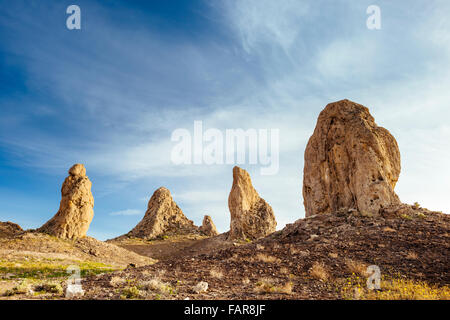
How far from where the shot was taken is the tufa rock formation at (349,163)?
1980 centimetres

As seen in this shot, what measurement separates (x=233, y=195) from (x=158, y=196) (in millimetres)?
28875

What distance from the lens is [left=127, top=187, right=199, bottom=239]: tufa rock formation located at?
65188 millimetres

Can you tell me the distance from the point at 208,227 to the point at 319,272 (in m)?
60.0

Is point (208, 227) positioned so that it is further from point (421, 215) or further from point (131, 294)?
→ point (131, 294)

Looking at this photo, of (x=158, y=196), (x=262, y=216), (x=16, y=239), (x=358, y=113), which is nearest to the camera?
(x=358, y=113)

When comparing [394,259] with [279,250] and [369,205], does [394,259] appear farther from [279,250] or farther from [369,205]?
[369,205]

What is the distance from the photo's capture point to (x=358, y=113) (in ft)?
77.2

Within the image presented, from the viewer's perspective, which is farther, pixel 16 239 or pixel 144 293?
pixel 16 239

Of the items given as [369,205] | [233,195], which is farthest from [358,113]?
[233,195]

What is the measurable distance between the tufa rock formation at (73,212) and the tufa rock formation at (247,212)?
2545 cm

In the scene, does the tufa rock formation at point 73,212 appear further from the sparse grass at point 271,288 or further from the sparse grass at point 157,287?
the sparse grass at point 271,288

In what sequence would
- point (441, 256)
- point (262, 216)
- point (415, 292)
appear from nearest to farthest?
point (415, 292) < point (441, 256) < point (262, 216)

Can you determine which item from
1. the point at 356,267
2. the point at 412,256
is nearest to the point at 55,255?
the point at 356,267

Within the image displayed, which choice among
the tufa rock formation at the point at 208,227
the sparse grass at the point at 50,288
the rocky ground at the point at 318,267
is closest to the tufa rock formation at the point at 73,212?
the rocky ground at the point at 318,267
